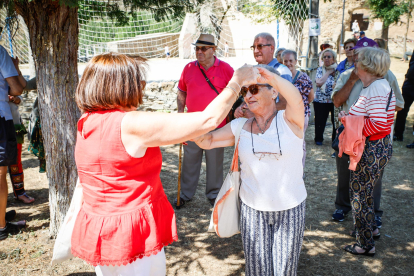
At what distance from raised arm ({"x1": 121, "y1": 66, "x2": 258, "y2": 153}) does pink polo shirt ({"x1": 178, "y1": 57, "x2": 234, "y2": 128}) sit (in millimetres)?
2598

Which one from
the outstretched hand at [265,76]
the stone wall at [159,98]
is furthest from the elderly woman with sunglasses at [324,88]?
the outstretched hand at [265,76]

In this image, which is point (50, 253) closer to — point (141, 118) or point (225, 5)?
point (141, 118)

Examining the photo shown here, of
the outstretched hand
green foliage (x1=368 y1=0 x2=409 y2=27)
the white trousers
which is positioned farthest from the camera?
green foliage (x1=368 y1=0 x2=409 y2=27)

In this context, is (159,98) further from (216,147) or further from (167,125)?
(167,125)

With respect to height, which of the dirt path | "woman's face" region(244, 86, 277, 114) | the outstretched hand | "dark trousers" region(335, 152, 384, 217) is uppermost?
the outstretched hand

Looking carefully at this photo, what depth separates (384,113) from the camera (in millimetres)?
2869

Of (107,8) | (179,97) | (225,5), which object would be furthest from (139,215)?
(225,5)

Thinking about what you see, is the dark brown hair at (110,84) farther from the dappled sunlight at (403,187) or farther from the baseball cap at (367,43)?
the dappled sunlight at (403,187)

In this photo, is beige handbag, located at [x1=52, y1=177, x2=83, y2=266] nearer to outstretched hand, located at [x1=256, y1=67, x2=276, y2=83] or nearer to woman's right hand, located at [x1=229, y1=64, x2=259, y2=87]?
woman's right hand, located at [x1=229, y1=64, x2=259, y2=87]

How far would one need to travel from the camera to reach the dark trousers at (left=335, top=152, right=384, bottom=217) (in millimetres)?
3549

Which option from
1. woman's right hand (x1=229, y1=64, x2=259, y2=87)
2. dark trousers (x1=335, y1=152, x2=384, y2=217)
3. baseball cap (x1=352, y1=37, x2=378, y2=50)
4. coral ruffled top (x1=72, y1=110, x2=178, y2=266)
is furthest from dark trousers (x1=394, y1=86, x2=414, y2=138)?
coral ruffled top (x1=72, y1=110, x2=178, y2=266)

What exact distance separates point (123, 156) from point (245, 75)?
29.4 inches

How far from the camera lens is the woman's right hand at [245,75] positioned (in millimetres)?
1715

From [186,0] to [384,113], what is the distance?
9.61 ft
